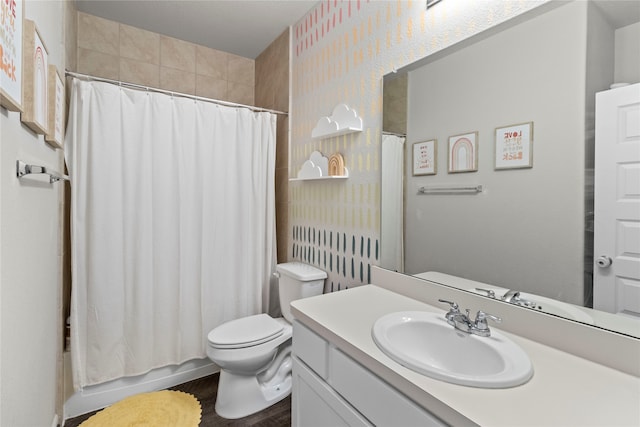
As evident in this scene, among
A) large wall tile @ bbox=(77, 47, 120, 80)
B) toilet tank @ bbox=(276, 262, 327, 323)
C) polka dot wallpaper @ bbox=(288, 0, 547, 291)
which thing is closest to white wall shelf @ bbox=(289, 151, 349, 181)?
polka dot wallpaper @ bbox=(288, 0, 547, 291)

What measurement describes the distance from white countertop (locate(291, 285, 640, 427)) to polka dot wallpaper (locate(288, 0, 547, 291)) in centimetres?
78

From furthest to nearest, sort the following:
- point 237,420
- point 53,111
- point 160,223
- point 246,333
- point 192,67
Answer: point 192,67, point 160,223, point 246,333, point 237,420, point 53,111

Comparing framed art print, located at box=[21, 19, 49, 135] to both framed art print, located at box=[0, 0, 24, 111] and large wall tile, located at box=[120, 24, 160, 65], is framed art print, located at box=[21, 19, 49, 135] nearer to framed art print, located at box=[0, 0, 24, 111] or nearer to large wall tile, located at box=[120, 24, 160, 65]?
framed art print, located at box=[0, 0, 24, 111]

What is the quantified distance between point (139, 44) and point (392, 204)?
2.37 meters

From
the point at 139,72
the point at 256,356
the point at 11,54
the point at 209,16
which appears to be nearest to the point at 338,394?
the point at 256,356

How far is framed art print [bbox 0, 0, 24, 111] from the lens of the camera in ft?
2.35

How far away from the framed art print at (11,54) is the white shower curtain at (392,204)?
1.36 m

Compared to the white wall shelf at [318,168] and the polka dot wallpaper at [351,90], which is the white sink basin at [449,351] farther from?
the white wall shelf at [318,168]

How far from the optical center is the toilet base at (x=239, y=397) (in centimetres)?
176

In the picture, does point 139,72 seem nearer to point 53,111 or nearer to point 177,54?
point 177,54

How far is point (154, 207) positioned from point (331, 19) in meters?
1.64

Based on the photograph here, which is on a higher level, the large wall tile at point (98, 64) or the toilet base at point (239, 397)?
the large wall tile at point (98, 64)

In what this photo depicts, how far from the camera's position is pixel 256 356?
1737mm

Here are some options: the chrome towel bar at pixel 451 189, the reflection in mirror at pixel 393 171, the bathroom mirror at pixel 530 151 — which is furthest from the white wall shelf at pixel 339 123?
the chrome towel bar at pixel 451 189
